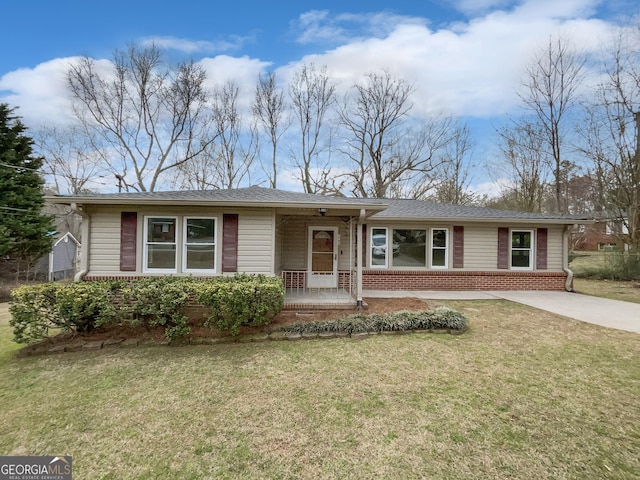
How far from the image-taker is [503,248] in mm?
10484

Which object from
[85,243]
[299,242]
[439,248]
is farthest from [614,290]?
[85,243]

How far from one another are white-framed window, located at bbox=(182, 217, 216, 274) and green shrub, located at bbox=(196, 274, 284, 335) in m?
1.56

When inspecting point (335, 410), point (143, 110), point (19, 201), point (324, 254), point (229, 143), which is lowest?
point (335, 410)

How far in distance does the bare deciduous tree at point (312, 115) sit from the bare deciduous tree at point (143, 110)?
656 cm

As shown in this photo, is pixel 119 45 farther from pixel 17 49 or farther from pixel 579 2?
pixel 579 2

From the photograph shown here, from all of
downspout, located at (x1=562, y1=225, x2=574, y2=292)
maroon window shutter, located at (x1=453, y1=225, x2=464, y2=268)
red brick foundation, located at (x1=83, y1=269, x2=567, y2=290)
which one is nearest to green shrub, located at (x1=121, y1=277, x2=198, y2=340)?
red brick foundation, located at (x1=83, y1=269, x2=567, y2=290)

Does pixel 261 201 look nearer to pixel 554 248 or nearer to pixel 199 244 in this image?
pixel 199 244

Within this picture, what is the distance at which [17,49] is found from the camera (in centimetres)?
1227

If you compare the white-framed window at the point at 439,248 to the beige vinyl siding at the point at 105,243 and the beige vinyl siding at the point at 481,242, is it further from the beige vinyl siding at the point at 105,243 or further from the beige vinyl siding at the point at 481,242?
the beige vinyl siding at the point at 105,243

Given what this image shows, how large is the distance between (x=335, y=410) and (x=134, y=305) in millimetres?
4101

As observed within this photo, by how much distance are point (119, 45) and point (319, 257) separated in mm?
19383

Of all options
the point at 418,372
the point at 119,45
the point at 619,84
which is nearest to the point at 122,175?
the point at 119,45

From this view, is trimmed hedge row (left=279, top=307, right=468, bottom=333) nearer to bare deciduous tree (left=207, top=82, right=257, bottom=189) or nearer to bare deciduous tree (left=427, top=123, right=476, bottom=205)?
bare deciduous tree (left=427, top=123, right=476, bottom=205)

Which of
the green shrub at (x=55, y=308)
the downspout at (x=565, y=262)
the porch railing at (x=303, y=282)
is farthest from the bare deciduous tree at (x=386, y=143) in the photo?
the green shrub at (x=55, y=308)
